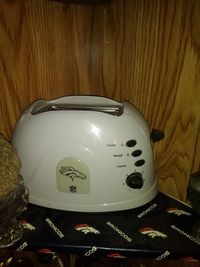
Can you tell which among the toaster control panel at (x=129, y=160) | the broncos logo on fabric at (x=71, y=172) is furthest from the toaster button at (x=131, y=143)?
the broncos logo on fabric at (x=71, y=172)

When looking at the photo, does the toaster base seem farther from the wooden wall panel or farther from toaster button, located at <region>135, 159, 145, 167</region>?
the wooden wall panel

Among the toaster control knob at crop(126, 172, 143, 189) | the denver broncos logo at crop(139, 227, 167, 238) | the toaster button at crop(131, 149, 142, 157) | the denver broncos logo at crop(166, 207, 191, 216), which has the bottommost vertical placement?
the denver broncos logo at crop(166, 207, 191, 216)

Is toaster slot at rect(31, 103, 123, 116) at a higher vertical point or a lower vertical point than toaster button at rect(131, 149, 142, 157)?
higher

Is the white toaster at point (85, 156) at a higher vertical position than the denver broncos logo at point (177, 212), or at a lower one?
higher

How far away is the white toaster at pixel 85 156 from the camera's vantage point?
0.59 meters

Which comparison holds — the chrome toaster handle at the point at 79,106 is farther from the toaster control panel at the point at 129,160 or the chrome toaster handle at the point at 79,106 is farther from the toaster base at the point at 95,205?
the toaster base at the point at 95,205

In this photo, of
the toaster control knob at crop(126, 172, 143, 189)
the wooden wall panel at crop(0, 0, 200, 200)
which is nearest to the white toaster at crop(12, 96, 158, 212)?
the toaster control knob at crop(126, 172, 143, 189)

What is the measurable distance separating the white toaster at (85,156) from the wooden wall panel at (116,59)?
0.11m

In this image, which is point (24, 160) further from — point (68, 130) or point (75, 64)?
point (75, 64)

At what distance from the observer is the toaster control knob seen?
24.0 inches

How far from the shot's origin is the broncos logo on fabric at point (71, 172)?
599 mm

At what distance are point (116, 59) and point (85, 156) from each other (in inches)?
10.9

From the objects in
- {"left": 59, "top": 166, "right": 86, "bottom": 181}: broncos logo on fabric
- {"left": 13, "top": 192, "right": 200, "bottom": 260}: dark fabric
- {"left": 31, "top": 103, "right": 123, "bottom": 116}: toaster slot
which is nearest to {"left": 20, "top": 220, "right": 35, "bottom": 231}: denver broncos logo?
{"left": 13, "top": 192, "right": 200, "bottom": 260}: dark fabric

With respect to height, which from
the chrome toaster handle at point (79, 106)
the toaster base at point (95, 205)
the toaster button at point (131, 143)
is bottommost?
the toaster base at point (95, 205)
